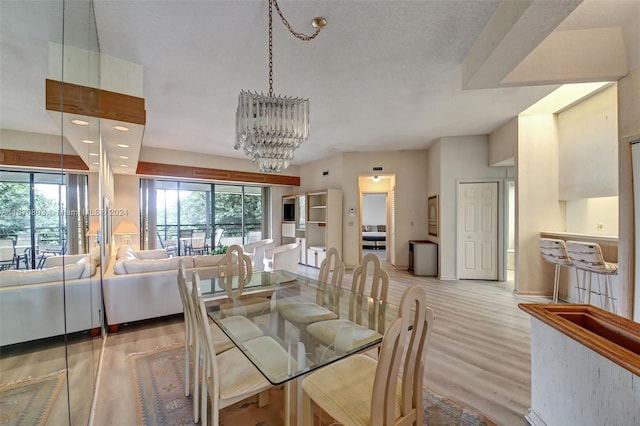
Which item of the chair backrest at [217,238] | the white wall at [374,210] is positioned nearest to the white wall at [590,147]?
the white wall at [374,210]

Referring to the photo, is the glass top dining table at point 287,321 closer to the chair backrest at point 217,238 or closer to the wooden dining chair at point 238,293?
the wooden dining chair at point 238,293

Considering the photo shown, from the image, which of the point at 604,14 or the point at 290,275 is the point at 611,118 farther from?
the point at 290,275

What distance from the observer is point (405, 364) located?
1211 mm

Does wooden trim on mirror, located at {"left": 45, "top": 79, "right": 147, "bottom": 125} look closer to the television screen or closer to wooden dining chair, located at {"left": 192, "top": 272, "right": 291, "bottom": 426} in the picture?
wooden dining chair, located at {"left": 192, "top": 272, "right": 291, "bottom": 426}

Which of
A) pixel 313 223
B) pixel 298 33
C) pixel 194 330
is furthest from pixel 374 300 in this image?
pixel 313 223

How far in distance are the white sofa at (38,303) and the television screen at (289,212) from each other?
5962 mm

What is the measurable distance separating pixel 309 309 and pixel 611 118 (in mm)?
4496

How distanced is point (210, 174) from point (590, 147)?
7.10m

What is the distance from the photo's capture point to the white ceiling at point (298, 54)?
109 cm

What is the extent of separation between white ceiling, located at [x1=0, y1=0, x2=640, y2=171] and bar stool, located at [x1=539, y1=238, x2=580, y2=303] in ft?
6.53

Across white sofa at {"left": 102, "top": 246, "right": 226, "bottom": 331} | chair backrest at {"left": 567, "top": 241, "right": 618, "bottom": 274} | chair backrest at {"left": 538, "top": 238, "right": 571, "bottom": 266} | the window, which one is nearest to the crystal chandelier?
white sofa at {"left": 102, "top": 246, "right": 226, "bottom": 331}

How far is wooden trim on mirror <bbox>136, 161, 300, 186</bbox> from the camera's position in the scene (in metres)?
6.03

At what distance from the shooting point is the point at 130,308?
3.17m

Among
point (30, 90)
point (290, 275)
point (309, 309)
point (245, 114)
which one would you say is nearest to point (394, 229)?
point (290, 275)
